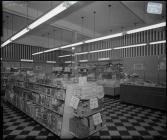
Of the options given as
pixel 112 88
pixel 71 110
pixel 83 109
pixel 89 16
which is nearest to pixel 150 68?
pixel 112 88

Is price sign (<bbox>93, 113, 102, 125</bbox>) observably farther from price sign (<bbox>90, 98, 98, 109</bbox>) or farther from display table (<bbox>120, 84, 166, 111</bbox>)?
display table (<bbox>120, 84, 166, 111</bbox>)

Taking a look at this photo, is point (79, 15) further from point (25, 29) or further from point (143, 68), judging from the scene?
point (143, 68)

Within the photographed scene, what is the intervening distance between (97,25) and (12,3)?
5.23m

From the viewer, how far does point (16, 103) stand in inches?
224

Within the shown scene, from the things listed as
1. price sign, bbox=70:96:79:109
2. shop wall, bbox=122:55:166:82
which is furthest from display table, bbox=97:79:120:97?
price sign, bbox=70:96:79:109

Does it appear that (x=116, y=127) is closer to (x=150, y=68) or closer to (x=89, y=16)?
(x=150, y=68)

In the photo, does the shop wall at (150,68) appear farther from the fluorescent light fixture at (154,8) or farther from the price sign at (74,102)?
the price sign at (74,102)

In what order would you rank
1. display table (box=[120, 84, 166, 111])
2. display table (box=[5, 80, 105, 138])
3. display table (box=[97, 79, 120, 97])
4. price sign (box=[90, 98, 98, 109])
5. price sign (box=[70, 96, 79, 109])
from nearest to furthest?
price sign (box=[70, 96, 79, 109]) < display table (box=[5, 80, 105, 138]) < price sign (box=[90, 98, 98, 109]) < display table (box=[120, 84, 166, 111]) < display table (box=[97, 79, 120, 97])

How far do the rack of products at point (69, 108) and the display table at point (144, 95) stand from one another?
127 inches

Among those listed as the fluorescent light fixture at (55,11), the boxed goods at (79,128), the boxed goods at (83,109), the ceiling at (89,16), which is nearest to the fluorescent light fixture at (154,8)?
the ceiling at (89,16)

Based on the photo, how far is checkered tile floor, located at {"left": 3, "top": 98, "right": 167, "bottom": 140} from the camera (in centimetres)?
329

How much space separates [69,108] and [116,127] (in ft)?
5.72

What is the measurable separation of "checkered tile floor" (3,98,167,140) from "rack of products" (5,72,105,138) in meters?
0.22

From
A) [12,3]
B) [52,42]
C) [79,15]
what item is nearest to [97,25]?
[79,15]
